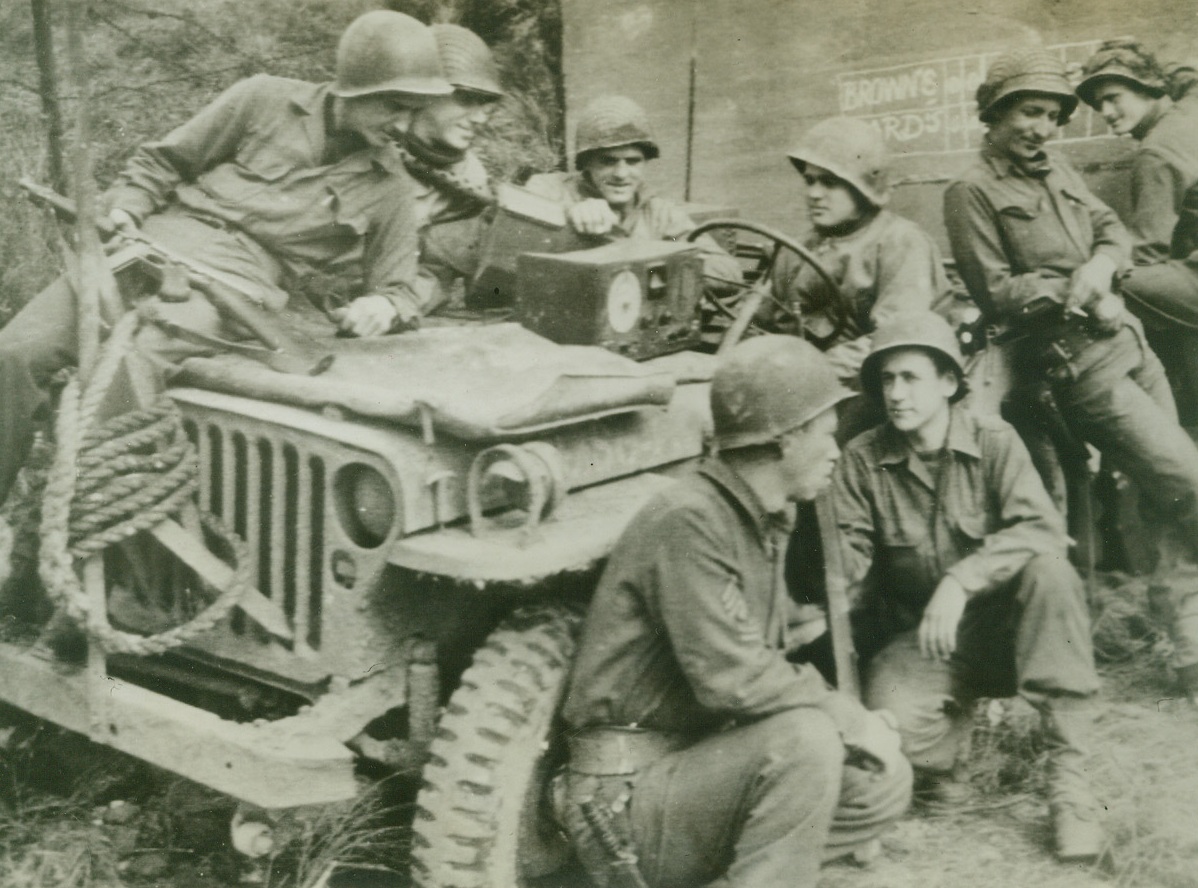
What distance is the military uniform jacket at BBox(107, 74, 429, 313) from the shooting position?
4.35m

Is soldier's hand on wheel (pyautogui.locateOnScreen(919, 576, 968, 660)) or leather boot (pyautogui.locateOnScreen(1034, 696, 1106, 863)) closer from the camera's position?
leather boot (pyautogui.locateOnScreen(1034, 696, 1106, 863))

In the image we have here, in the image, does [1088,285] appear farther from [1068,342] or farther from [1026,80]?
[1026,80]

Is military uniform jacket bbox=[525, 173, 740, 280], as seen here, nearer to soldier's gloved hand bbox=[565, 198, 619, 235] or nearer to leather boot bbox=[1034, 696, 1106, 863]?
soldier's gloved hand bbox=[565, 198, 619, 235]

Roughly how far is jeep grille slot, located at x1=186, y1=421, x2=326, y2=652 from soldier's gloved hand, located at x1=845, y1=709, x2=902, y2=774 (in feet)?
4.61

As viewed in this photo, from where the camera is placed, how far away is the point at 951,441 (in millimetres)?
4074

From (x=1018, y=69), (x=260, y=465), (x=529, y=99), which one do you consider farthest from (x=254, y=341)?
(x=529, y=99)

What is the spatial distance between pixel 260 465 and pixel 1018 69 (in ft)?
11.1

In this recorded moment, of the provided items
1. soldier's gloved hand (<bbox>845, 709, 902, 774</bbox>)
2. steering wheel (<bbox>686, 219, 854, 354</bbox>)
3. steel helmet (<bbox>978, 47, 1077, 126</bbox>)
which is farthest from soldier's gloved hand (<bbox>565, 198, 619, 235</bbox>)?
soldier's gloved hand (<bbox>845, 709, 902, 774</bbox>)

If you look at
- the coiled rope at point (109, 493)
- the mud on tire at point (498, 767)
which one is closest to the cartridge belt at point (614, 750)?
the mud on tire at point (498, 767)

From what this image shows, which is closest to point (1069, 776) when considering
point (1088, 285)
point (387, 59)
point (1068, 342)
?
point (1068, 342)

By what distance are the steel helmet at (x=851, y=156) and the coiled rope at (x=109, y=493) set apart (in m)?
2.72

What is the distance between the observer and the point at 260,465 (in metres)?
3.40

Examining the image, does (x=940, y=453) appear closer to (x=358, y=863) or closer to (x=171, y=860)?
(x=358, y=863)

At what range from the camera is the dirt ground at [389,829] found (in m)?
3.52
